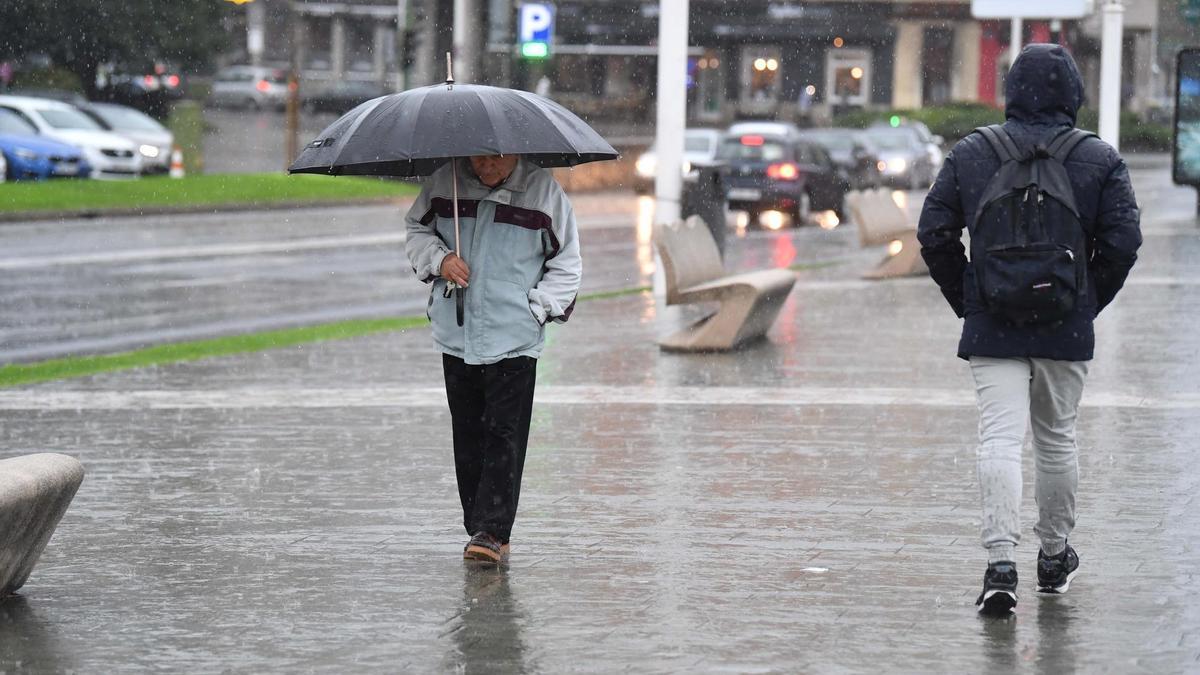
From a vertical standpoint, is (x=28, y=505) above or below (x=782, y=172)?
below

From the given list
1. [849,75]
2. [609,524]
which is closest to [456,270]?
[609,524]

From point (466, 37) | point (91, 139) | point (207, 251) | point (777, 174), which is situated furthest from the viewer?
point (466, 37)

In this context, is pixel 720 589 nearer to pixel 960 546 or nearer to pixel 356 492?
pixel 960 546

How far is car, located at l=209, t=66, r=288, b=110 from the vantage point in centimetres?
7256

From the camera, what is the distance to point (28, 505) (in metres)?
5.83

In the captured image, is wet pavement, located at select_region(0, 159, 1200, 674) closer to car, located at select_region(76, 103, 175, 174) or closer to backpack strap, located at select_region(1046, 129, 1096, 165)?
backpack strap, located at select_region(1046, 129, 1096, 165)

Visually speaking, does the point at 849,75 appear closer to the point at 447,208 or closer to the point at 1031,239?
the point at 447,208

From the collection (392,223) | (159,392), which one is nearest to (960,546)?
(159,392)

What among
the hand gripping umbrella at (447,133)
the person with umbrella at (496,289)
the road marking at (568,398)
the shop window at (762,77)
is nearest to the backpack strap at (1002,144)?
the hand gripping umbrella at (447,133)

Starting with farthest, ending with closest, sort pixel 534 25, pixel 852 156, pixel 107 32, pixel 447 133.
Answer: pixel 107 32 < pixel 852 156 < pixel 534 25 < pixel 447 133

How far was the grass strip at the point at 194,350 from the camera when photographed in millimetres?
12305

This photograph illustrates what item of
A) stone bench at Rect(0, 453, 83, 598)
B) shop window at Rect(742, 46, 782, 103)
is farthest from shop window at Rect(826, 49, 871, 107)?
stone bench at Rect(0, 453, 83, 598)

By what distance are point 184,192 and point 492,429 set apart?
2726cm

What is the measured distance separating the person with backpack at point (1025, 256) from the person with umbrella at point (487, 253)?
131 cm
